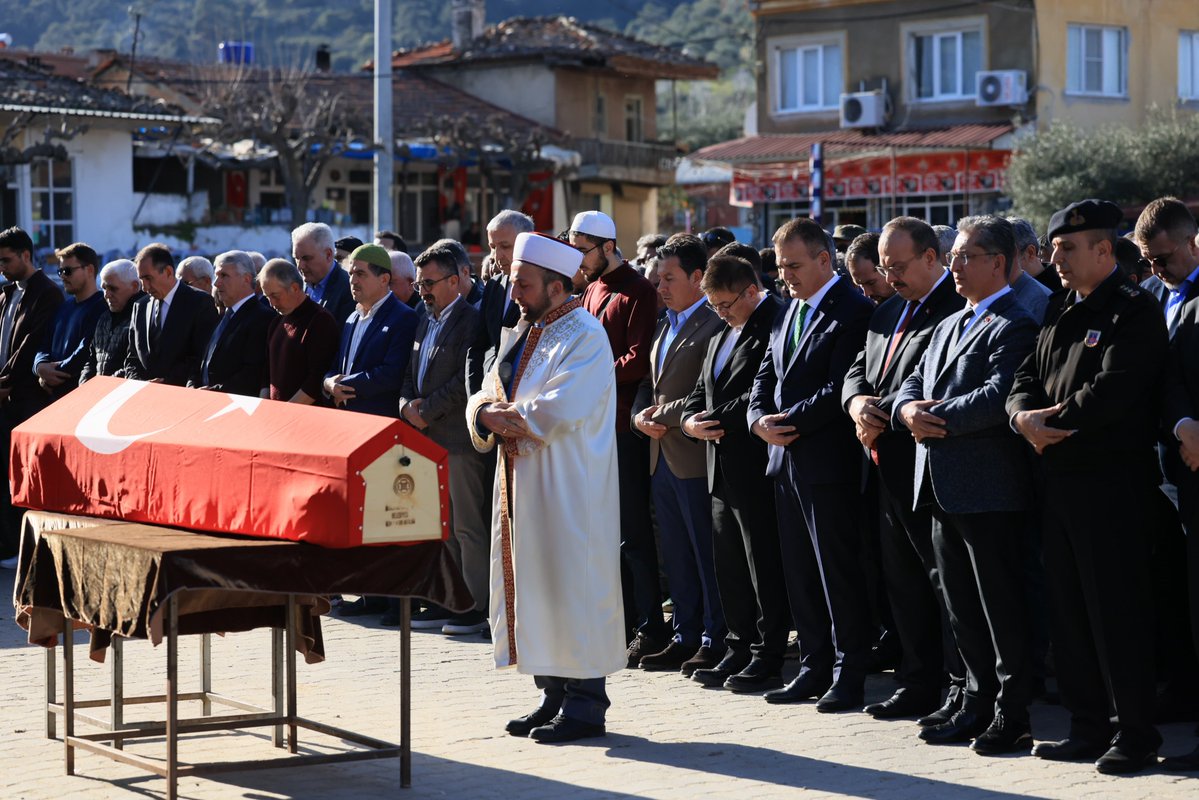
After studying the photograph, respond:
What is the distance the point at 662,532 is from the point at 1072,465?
2.81 metres

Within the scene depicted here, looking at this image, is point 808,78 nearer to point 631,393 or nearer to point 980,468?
point 631,393

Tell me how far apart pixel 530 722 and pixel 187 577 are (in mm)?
1922

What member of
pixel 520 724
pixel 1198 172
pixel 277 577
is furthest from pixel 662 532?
pixel 1198 172

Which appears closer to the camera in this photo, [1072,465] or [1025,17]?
[1072,465]

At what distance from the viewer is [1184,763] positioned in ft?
20.6

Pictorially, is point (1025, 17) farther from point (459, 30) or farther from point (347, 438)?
point (347, 438)

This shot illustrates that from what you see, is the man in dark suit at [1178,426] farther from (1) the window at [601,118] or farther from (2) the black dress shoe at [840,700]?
(1) the window at [601,118]

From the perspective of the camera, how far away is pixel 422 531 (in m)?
6.20

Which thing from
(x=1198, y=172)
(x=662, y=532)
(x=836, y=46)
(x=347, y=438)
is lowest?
(x=662, y=532)

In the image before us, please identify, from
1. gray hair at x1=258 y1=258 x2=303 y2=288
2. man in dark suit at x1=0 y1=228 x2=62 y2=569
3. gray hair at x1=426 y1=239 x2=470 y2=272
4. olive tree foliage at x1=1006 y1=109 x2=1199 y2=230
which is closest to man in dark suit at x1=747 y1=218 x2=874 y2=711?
gray hair at x1=426 y1=239 x2=470 y2=272

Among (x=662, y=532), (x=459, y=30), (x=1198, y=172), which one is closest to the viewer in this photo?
(x=662, y=532)

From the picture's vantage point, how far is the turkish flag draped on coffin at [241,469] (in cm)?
597

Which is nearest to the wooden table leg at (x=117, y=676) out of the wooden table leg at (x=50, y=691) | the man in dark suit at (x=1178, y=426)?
the wooden table leg at (x=50, y=691)

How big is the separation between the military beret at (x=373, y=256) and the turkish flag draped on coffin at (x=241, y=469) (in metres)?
2.75
